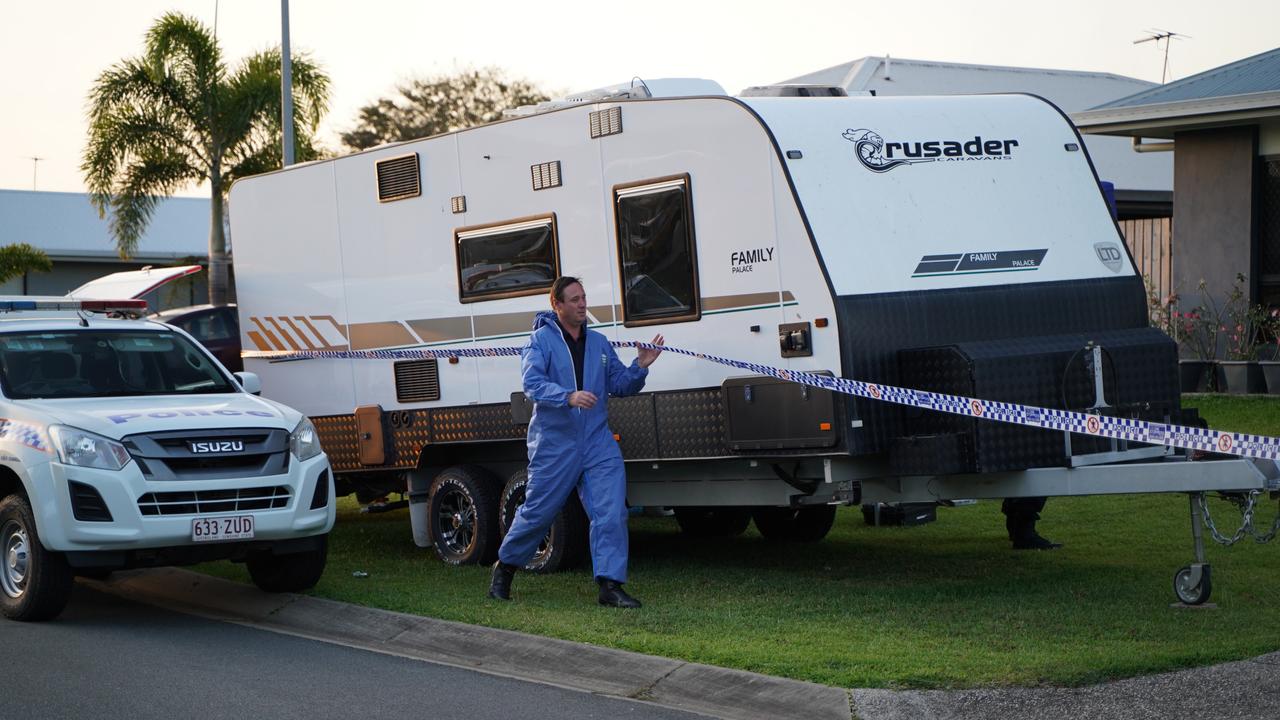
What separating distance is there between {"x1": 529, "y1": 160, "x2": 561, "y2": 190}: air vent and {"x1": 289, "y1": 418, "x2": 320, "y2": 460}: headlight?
7.15ft

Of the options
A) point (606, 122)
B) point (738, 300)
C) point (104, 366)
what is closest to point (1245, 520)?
point (738, 300)

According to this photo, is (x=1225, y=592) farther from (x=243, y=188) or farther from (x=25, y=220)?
(x=25, y=220)

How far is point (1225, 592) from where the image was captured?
8453 millimetres

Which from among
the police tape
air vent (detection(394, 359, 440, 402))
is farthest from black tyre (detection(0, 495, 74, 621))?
the police tape

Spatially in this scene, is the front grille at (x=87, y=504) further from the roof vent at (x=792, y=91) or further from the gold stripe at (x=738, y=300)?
the roof vent at (x=792, y=91)

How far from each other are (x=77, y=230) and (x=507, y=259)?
35258 mm

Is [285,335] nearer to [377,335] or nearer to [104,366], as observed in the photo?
[377,335]

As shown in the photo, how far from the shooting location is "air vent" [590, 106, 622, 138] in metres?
9.70

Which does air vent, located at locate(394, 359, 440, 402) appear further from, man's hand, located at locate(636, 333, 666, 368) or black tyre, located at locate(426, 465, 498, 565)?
man's hand, located at locate(636, 333, 666, 368)

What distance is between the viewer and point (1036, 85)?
96.6 ft

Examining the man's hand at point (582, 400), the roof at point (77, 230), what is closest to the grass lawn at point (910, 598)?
the man's hand at point (582, 400)

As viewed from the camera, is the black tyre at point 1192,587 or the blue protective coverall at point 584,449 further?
the blue protective coverall at point 584,449

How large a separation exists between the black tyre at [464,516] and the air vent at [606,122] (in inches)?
103

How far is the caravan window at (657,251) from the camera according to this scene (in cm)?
931
